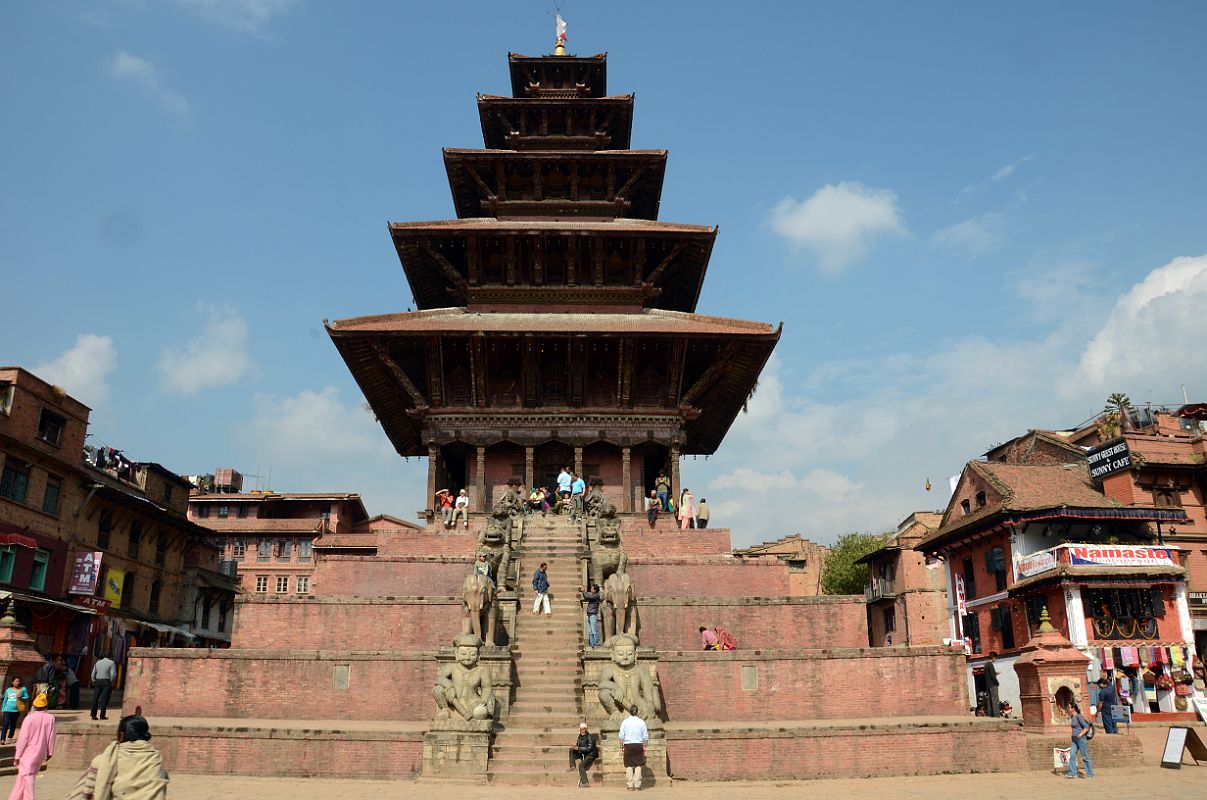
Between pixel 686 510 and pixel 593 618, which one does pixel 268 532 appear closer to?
pixel 686 510

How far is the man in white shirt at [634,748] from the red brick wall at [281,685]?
5.70 meters

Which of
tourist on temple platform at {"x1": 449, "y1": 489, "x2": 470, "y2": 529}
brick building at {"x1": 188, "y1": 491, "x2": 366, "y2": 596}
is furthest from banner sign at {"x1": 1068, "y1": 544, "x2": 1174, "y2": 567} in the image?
brick building at {"x1": 188, "y1": 491, "x2": 366, "y2": 596}

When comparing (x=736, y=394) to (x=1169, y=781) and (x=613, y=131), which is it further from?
(x=1169, y=781)

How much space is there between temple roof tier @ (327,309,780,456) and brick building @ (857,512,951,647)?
27.7m

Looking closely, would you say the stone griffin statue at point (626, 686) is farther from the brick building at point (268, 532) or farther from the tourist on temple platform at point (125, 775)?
the brick building at point (268, 532)

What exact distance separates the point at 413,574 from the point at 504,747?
28.1 feet

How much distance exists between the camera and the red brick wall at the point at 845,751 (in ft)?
49.6

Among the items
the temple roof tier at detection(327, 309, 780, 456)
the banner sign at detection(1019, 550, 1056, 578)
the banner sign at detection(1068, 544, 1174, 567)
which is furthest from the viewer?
the banner sign at detection(1019, 550, 1056, 578)

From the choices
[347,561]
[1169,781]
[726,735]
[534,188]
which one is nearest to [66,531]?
[347,561]

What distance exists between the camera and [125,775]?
6.91 meters

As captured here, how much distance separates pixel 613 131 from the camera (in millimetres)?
38875

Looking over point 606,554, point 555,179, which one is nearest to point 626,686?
point 606,554

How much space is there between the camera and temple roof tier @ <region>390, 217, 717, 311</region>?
30.6 meters

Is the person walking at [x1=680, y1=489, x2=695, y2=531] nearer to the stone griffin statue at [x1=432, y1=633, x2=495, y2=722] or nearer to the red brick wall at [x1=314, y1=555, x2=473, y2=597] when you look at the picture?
the red brick wall at [x1=314, y1=555, x2=473, y2=597]
